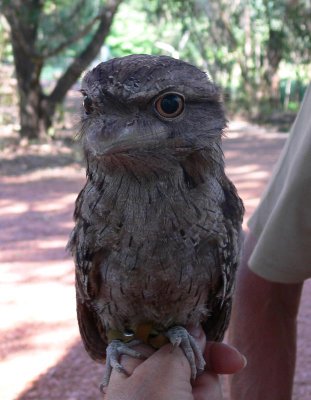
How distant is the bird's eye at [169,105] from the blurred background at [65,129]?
323mm

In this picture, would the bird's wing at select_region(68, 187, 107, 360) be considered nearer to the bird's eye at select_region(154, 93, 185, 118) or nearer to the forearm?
the bird's eye at select_region(154, 93, 185, 118)

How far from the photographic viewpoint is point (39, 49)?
12.6 meters

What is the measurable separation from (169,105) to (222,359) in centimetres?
89

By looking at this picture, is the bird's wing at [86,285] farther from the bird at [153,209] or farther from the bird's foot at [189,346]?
the bird's foot at [189,346]

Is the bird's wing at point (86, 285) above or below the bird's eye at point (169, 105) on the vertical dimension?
below

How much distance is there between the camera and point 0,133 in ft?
49.8

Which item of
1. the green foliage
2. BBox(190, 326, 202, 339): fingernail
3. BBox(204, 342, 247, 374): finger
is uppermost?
the green foliage

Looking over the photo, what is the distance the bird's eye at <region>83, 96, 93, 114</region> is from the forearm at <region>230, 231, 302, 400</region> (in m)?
1.23

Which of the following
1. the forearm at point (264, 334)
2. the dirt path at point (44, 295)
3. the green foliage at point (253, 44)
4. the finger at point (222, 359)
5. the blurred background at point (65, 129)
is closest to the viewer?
the finger at point (222, 359)

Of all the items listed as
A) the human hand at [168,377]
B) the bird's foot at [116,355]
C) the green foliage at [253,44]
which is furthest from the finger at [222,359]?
the green foliage at [253,44]

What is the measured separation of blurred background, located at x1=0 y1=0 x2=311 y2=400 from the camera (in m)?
4.12

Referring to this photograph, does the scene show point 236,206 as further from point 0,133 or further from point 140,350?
point 0,133

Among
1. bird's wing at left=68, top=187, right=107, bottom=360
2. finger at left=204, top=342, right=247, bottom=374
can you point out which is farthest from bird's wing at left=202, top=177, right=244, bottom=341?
bird's wing at left=68, top=187, right=107, bottom=360

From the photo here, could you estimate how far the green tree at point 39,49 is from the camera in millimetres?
11320
